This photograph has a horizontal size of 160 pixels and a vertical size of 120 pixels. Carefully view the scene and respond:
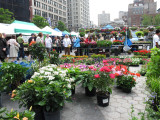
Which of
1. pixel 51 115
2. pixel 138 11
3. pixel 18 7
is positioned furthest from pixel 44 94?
pixel 138 11

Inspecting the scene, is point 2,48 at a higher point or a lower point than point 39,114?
higher

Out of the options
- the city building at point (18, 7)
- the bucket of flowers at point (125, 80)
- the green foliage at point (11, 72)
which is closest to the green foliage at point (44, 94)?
the green foliage at point (11, 72)

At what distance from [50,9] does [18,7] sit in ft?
115

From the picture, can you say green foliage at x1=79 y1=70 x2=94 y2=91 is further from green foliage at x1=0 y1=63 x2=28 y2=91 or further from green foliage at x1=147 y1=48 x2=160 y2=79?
green foliage at x1=147 y1=48 x2=160 y2=79

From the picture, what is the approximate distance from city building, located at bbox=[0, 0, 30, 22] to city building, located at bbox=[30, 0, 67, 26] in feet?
46.4

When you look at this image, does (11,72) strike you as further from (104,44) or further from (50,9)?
(50,9)

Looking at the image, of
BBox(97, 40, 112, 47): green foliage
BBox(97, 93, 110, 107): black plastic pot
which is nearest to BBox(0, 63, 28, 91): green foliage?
BBox(97, 93, 110, 107): black plastic pot

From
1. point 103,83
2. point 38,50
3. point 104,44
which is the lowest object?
point 103,83

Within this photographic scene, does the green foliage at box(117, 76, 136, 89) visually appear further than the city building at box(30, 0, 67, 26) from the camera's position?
No

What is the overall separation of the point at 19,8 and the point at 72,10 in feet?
281

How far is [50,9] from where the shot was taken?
7750cm

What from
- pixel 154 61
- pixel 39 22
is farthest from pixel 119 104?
pixel 39 22

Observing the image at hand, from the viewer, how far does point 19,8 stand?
146ft

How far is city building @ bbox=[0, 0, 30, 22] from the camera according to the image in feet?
134
